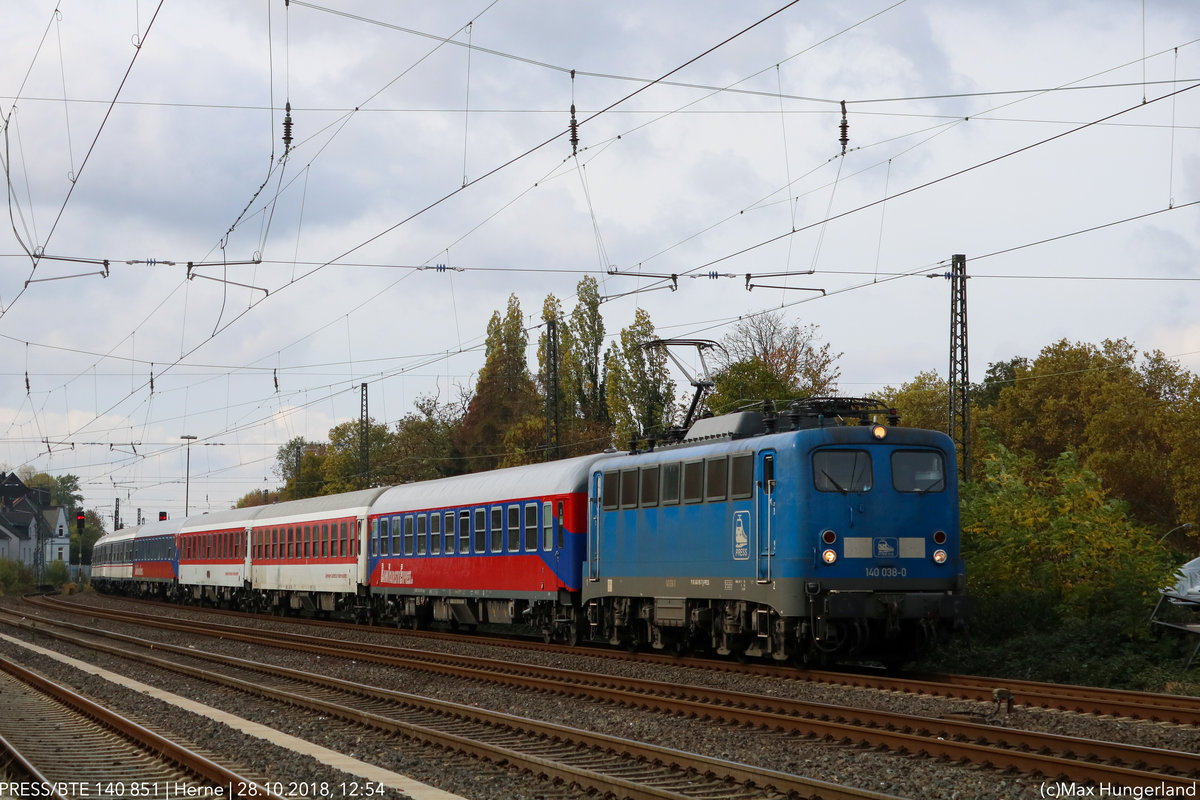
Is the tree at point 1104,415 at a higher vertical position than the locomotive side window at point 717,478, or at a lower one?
higher

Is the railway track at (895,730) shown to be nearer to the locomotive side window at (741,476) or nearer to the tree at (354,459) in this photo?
the locomotive side window at (741,476)

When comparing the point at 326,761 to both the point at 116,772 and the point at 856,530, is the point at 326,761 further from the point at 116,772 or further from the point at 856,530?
the point at 856,530

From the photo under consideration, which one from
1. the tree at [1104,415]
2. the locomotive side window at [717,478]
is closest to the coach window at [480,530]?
the locomotive side window at [717,478]

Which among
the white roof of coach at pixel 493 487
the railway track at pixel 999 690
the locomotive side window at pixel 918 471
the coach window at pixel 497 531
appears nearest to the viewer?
the railway track at pixel 999 690

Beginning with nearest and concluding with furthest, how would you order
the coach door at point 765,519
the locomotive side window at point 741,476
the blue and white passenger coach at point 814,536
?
the blue and white passenger coach at point 814,536 < the coach door at point 765,519 < the locomotive side window at point 741,476

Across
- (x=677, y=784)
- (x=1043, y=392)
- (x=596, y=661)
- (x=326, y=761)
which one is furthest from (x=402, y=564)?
(x=1043, y=392)

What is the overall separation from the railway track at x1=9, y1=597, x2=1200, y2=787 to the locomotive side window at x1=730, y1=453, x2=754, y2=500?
129 inches

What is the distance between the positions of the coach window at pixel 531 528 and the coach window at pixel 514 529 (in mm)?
388

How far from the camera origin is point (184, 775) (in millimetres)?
11477

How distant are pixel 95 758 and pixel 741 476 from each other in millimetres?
9486

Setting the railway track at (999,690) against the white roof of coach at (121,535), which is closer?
the railway track at (999,690)

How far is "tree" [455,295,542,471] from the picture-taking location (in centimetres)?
7762

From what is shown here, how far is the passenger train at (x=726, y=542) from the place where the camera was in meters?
17.3

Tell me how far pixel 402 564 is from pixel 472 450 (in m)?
48.5
